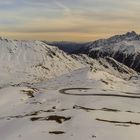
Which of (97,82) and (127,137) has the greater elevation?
(127,137)

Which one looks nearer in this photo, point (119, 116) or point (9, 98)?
point (119, 116)

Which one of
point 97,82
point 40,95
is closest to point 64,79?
point 97,82

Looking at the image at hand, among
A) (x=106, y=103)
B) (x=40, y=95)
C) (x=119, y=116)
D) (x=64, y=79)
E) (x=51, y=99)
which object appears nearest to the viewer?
(x=119, y=116)

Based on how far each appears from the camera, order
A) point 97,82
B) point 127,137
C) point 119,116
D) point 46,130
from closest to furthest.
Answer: point 127,137 → point 46,130 → point 119,116 → point 97,82

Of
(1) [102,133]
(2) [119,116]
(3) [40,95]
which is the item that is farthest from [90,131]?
(3) [40,95]

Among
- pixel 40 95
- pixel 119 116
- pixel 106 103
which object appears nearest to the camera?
pixel 119 116

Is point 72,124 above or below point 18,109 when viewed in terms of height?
above

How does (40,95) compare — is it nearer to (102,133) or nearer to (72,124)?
(72,124)

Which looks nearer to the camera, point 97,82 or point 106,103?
point 106,103

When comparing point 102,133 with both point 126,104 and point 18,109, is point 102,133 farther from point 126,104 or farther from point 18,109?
point 18,109
